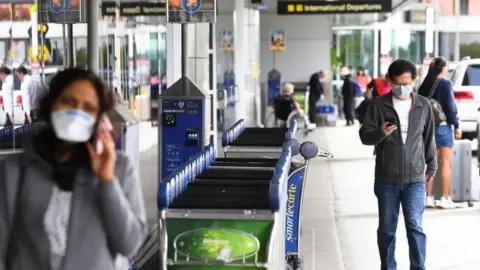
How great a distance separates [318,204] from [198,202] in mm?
9279

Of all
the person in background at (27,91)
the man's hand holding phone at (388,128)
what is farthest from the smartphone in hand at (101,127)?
the man's hand holding phone at (388,128)

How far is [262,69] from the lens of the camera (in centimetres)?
4253

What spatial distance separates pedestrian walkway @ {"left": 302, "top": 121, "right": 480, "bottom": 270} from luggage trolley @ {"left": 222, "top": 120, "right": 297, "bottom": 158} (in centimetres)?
119

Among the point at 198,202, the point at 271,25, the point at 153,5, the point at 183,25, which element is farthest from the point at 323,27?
the point at 198,202

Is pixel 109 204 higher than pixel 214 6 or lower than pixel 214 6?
lower

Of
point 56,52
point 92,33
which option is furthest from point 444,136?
point 92,33

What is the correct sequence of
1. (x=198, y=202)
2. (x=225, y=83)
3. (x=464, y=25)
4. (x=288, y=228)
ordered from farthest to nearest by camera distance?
1. (x=464, y=25)
2. (x=225, y=83)
3. (x=288, y=228)
4. (x=198, y=202)

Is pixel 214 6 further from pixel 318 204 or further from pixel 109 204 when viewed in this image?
pixel 109 204

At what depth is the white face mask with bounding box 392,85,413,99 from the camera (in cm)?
820

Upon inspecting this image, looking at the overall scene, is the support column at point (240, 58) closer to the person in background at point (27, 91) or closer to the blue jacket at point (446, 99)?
the blue jacket at point (446, 99)

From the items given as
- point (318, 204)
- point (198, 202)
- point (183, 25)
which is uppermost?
point (183, 25)

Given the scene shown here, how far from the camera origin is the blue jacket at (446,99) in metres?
12.4

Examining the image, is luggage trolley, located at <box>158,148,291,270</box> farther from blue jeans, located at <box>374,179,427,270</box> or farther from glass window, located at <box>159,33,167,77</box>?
glass window, located at <box>159,33,167,77</box>

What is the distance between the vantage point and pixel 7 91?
650cm
